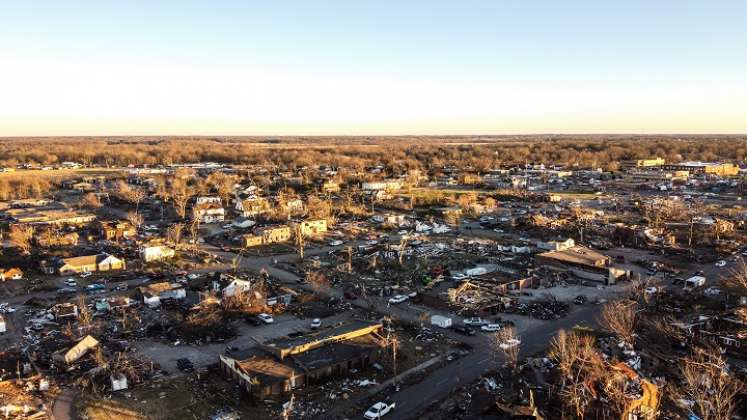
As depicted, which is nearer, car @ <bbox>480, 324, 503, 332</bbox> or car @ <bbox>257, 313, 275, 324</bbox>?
car @ <bbox>480, 324, 503, 332</bbox>

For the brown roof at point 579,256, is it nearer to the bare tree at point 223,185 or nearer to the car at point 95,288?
the car at point 95,288

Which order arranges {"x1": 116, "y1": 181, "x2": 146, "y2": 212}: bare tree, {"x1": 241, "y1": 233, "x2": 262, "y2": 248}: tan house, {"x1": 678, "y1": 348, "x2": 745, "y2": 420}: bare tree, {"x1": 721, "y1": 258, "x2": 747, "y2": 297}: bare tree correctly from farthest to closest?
{"x1": 116, "y1": 181, "x2": 146, "y2": 212}: bare tree, {"x1": 241, "y1": 233, "x2": 262, "y2": 248}: tan house, {"x1": 721, "y1": 258, "x2": 747, "y2": 297}: bare tree, {"x1": 678, "y1": 348, "x2": 745, "y2": 420}: bare tree

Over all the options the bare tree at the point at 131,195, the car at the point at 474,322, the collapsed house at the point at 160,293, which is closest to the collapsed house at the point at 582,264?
the car at the point at 474,322

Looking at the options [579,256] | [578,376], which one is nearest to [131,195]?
[579,256]

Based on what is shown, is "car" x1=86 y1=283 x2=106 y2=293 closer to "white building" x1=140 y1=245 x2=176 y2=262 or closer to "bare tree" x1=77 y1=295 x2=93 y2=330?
"bare tree" x1=77 y1=295 x2=93 y2=330

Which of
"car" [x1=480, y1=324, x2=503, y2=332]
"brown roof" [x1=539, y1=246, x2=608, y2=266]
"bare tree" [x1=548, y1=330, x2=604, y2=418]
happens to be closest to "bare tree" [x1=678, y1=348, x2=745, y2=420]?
"bare tree" [x1=548, y1=330, x2=604, y2=418]

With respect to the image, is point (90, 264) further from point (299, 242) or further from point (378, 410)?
point (378, 410)
